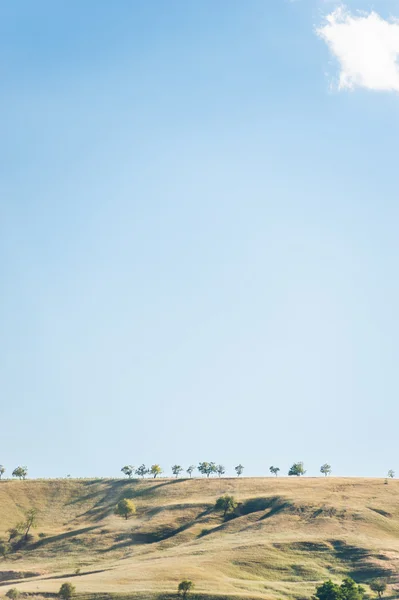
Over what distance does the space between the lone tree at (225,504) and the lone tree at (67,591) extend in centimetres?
6268

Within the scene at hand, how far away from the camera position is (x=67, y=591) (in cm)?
8800

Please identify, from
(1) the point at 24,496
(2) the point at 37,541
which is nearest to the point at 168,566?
(2) the point at 37,541

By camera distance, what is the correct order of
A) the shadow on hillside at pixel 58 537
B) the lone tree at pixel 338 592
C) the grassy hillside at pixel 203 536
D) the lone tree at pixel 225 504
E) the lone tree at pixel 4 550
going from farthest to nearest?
the lone tree at pixel 225 504
the shadow on hillside at pixel 58 537
the lone tree at pixel 4 550
the grassy hillside at pixel 203 536
the lone tree at pixel 338 592

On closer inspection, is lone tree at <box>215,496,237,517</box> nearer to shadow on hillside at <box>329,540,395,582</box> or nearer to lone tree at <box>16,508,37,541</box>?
shadow on hillside at <box>329,540,395,582</box>

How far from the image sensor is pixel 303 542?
116 metres

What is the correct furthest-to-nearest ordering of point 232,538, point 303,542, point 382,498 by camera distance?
point 382,498
point 232,538
point 303,542

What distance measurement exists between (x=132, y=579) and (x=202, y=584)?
10.5 meters

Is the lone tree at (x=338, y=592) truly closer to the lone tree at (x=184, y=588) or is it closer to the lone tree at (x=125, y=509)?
the lone tree at (x=184, y=588)

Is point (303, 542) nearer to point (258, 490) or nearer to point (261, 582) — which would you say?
point (261, 582)

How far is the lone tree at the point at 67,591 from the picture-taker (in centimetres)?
8775

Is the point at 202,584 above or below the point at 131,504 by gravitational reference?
below

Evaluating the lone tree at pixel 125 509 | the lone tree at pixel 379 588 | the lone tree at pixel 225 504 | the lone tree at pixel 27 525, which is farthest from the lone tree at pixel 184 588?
the lone tree at pixel 27 525

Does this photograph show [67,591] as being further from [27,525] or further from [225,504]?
[27,525]

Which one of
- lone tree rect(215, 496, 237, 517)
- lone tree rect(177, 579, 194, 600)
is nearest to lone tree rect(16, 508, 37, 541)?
lone tree rect(215, 496, 237, 517)
